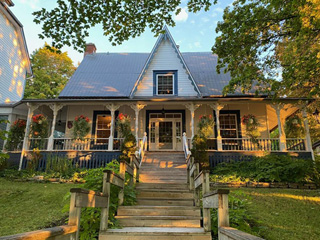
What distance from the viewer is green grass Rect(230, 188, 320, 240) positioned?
16.7 ft

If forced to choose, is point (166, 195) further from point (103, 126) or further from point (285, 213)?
point (103, 126)

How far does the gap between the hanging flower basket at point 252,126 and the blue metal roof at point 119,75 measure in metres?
2.13

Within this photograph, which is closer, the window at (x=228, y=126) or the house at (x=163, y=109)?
the house at (x=163, y=109)

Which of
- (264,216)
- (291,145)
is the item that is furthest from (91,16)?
(291,145)

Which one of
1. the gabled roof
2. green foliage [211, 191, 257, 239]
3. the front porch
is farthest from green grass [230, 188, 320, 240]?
the gabled roof

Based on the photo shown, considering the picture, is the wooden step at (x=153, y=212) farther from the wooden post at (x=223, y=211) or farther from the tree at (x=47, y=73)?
the tree at (x=47, y=73)

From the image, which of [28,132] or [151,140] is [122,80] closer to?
[151,140]

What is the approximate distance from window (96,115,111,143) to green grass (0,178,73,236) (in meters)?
5.32

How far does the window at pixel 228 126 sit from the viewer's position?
14.7 meters

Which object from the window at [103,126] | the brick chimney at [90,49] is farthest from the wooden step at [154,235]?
the brick chimney at [90,49]

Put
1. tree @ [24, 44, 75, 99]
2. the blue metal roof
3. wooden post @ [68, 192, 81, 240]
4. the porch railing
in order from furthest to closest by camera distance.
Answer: tree @ [24, 44, 75, 99] < the blue metal roof < the porch railing < wooden post @ [68, 192, 81, 240]

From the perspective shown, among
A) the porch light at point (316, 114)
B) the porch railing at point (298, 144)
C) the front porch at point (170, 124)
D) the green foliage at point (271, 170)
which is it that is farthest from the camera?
the porch light at point (316, 114)

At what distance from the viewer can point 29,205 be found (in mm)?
7348

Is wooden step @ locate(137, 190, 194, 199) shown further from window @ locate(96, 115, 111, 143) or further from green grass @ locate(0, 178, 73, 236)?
window @ locate(96, 115, 111, 143)
